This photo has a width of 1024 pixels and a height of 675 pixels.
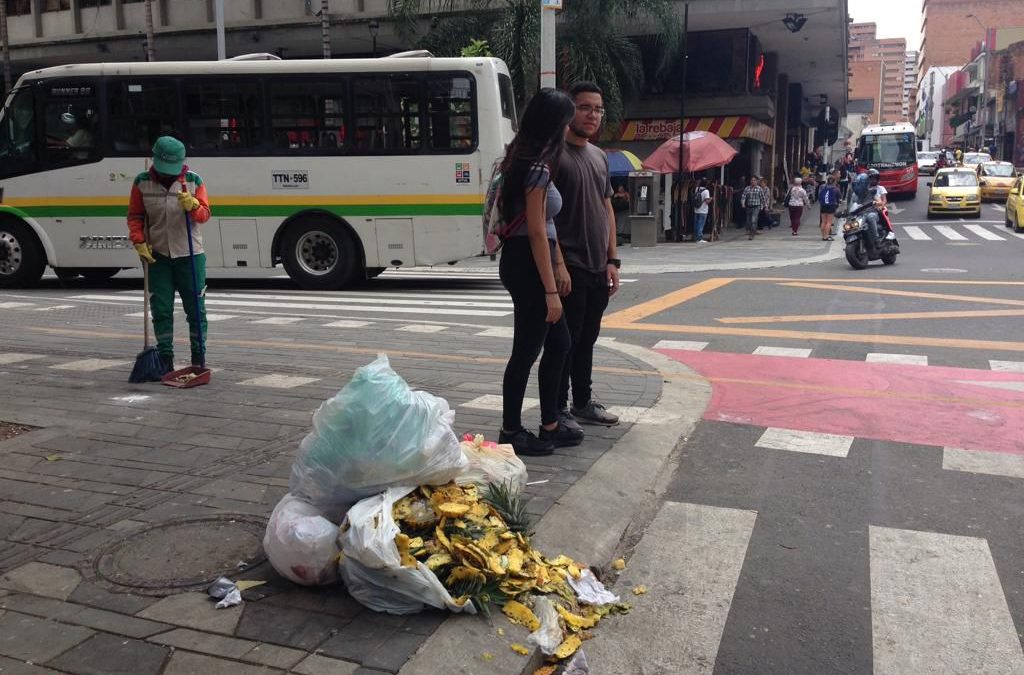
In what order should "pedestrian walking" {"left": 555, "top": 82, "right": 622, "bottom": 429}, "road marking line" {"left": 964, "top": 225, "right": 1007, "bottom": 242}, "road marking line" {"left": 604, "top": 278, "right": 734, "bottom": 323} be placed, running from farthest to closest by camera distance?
"road marking line" {"left": 964, "top": 225, "right": 1007, "bottom": 242} → "road marking line" {"left": 604, "top": 278, "right": 734, "bottom": 323} → "pedestrian walking" {"left": 555, "top": 82, "right": 622, "bottom": 429}

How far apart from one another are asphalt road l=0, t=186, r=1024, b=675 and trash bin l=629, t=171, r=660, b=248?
943 centimetres

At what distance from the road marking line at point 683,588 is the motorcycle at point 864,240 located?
43.1 feet

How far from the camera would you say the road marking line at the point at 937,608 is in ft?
10.2

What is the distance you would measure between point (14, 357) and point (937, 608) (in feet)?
24.4

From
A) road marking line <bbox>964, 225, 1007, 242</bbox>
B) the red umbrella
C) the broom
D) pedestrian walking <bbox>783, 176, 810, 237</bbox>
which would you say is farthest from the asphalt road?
pedestrian walking <bbox>783, 176, 810, 237</bbox>

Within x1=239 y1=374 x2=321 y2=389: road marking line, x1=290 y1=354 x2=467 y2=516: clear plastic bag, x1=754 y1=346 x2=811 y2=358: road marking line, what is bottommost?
x1=754 y1=346 x2=811 y2=358: road marking line

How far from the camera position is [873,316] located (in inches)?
423

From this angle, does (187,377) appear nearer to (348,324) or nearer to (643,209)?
(348,324)

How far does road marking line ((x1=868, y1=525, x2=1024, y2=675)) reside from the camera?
10.2ft

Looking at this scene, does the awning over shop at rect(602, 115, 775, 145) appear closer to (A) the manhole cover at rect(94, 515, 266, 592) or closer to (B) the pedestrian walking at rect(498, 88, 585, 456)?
(B) the pedestrian walking at rect(498, 88, 585, 456)

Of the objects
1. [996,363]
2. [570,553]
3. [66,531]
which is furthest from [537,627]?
[996,363]

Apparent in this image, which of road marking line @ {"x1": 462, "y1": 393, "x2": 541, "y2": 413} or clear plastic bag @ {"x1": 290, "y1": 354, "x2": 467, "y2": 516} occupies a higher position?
clear plastic bag @ {"x1": 290, "y1": 354, "x2": 467, "y2": 516}

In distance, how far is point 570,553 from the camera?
3762 millimetres

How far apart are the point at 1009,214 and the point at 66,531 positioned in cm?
2944
